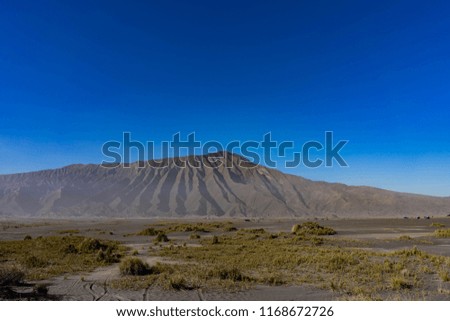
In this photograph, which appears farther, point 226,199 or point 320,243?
point 226,199

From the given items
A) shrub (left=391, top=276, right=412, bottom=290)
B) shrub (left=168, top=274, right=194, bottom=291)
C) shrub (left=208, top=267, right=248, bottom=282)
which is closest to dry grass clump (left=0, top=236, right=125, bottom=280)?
shrub (left=168, top=274, right=194, bottom=291)

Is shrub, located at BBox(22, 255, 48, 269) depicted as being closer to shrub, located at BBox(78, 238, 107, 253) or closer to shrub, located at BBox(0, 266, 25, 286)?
shrub, located at BBox(0, 266, 25, 286)

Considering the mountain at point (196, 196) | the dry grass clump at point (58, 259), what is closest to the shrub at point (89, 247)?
the dry grass clump at point (58, 259)

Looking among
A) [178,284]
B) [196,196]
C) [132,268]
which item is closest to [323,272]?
[178,284]

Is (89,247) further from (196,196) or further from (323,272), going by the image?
(196,196)

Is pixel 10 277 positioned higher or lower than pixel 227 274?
higher
